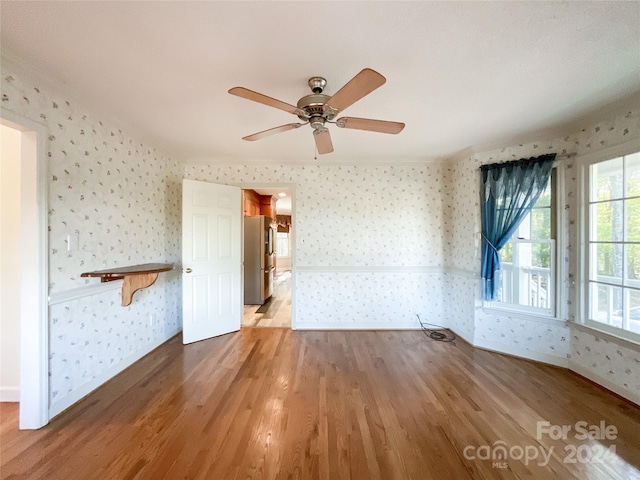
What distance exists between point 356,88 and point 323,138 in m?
0.64

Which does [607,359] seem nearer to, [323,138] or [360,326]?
[360,326]

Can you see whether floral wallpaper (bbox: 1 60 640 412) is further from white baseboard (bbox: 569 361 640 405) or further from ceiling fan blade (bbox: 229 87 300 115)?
ceiling fan blade (bbox: 229 87 300 115)

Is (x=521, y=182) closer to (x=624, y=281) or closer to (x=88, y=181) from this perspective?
(x=624, y=281)

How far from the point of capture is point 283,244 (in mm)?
10469

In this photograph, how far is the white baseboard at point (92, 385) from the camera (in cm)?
190

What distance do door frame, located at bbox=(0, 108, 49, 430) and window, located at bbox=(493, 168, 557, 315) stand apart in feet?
13.7

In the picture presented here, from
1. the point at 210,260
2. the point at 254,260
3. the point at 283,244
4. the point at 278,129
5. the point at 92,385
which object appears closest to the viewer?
the point at 278,129

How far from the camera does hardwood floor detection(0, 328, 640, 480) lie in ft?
4.79

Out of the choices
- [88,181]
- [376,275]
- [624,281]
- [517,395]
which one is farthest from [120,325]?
[624,281]

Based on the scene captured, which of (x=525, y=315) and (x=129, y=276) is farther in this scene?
(x=525, y=315)

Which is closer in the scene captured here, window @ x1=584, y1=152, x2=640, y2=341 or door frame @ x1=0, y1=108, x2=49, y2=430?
door frame @ x1=0, y1=108, x2=49, y2=430

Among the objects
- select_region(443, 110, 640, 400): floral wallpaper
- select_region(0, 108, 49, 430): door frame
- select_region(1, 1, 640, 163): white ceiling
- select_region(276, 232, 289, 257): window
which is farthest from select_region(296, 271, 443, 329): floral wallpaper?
select_region(276, 232, 289, 257): window

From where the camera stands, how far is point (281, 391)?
2180 mm

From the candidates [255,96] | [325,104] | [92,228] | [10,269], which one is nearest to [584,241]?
[325,104]
